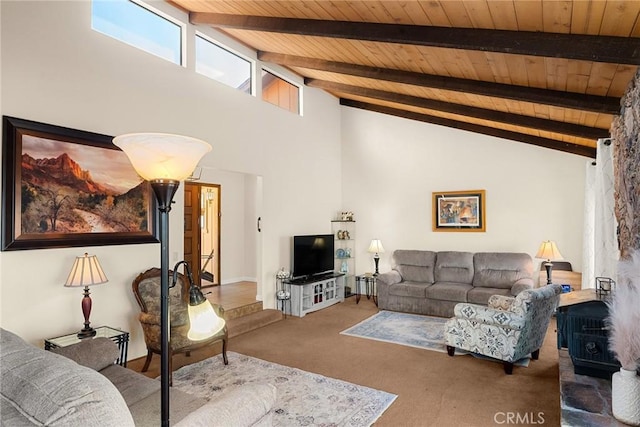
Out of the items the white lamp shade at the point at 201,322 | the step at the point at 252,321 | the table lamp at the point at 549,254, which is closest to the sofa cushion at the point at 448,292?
the table lamp at the point at 549,254

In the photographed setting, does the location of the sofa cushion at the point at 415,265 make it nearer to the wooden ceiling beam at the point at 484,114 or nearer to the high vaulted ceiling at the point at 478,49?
the high vaulted ceiling at the point at 478,49

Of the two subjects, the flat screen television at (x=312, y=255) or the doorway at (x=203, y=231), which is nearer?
the flat screen television at (x=312, y=255)

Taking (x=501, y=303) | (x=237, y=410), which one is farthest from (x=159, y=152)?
(x=501, y=303)

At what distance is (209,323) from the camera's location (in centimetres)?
145

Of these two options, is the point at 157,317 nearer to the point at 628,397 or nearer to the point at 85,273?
the point at 85,273

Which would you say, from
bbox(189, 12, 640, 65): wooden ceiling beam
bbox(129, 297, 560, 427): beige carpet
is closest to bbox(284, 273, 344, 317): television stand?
bbox(129, 297, 560, 427): beige carpet

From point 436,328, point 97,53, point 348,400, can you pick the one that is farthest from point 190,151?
point 436,328

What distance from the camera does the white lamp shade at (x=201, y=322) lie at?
142cm

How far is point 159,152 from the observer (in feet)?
4.56

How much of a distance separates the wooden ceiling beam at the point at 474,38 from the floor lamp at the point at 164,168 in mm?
2437

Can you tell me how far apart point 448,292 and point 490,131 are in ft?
9.16

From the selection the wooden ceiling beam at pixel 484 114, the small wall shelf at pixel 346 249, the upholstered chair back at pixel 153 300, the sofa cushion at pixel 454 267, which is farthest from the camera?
the small wall shelf at pixel 346 249

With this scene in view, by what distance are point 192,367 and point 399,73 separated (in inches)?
162

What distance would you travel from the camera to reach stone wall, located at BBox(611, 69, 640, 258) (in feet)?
8.38
